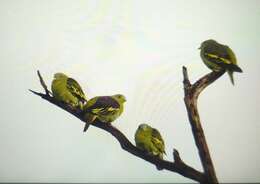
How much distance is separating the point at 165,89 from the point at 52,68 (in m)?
0.59

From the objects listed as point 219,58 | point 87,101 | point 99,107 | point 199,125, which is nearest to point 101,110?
point 99,107

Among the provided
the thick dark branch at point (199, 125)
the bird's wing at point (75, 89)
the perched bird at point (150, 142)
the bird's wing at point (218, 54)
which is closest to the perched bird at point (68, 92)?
the bird's wing at point (75, 89)

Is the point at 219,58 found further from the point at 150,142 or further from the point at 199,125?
the point at 150,142

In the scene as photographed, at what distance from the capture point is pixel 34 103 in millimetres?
1846

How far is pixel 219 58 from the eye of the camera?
1.50 metres

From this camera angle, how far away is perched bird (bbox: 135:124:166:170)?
1.54 metres

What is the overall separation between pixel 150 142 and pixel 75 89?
1.39 feet

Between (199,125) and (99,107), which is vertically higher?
(99,107)

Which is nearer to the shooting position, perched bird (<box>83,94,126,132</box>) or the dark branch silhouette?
the dark branch silhouette

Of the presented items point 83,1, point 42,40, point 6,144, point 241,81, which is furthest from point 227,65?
point 6,144

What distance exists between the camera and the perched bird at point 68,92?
1.60 metres

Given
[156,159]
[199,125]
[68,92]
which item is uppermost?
[68,92]

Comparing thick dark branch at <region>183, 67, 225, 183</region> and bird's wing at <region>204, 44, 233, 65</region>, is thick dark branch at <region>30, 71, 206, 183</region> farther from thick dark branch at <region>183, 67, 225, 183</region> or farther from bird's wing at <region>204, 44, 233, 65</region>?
bird's wing at <region>204, 44, 233, 65</region>

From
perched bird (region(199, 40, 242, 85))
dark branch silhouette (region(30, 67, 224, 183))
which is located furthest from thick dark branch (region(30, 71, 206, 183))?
perched bird (region(199, 40, 242, 85))
